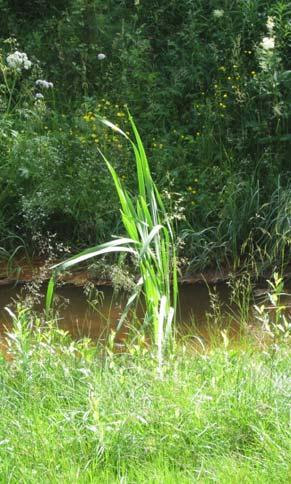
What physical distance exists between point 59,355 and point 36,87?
502cm

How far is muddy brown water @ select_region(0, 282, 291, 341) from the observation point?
5434 mm

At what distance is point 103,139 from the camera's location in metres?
7.07

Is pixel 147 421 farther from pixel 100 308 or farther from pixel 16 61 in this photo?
pixel 16 61

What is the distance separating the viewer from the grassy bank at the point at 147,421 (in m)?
2.89

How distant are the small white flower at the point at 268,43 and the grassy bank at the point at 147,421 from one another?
373cm

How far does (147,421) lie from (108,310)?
2.80 metres

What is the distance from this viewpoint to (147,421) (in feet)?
10.2

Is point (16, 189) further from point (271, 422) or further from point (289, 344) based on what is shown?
point (271, 422)

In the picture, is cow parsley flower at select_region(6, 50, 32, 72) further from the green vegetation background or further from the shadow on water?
the shadow on water

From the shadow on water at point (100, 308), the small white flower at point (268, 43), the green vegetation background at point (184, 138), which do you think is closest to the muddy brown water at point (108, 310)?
the shadow on water at point (100, 308)

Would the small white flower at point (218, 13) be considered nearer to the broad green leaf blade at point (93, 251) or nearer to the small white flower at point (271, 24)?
the small white flower at point (271, 24)

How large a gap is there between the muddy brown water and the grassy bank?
4.80ft

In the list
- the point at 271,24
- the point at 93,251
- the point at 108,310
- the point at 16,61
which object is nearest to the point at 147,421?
the point at 93,251

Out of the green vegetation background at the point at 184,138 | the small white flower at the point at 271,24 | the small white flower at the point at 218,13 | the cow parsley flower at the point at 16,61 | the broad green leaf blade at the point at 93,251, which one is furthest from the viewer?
the small white flower at the point at 218,13
